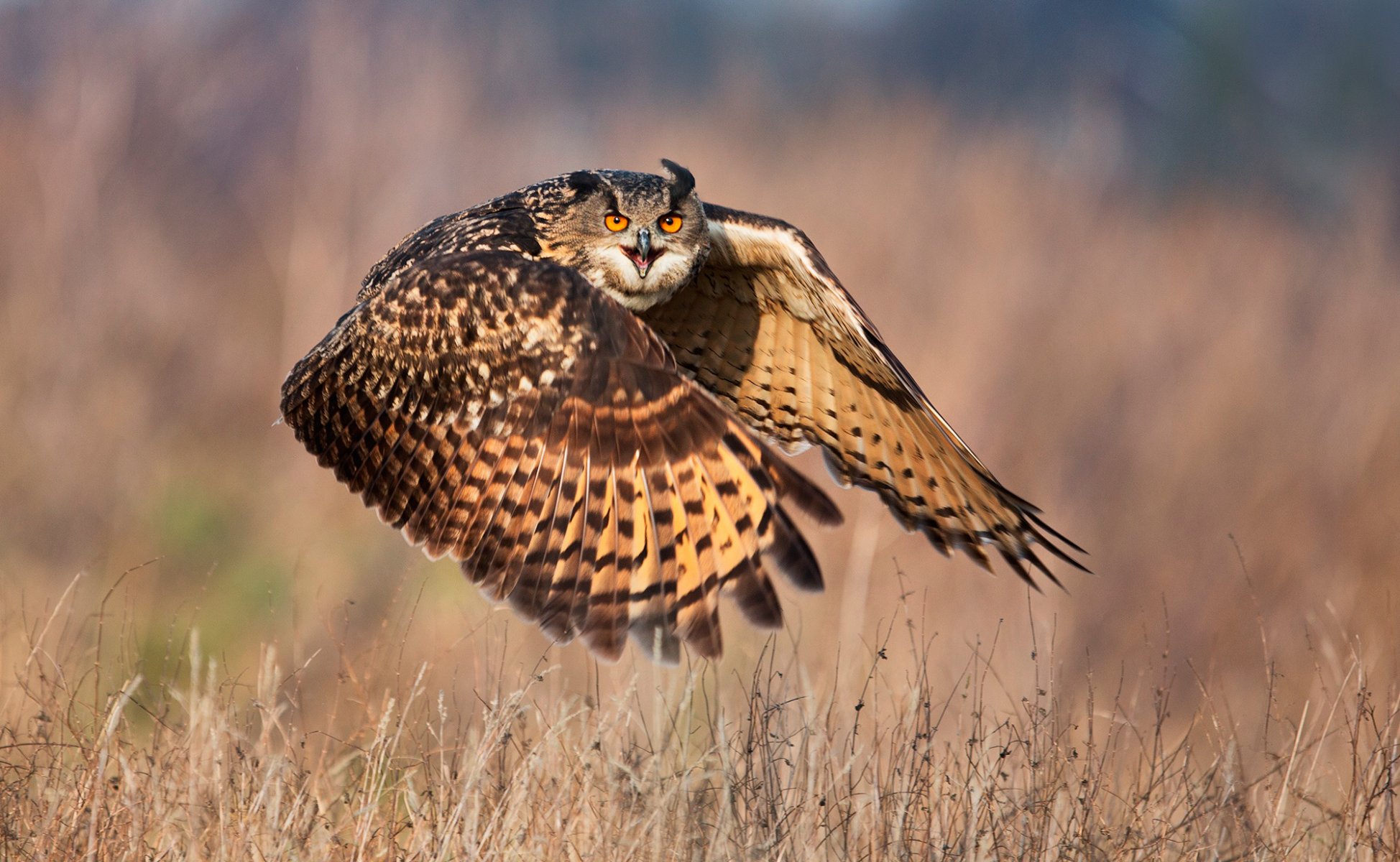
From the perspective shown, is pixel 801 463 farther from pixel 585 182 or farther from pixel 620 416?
pixel 620 416

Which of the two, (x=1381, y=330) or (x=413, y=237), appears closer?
(x=413, y=237)

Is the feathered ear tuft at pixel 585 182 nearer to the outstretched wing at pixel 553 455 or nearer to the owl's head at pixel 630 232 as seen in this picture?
the owl's head at pixel 630 232

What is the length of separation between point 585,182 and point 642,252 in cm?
31

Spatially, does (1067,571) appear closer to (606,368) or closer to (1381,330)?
(1381,330)

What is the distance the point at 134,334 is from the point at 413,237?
1062cm

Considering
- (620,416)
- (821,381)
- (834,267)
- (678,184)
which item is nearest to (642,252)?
(678,184)

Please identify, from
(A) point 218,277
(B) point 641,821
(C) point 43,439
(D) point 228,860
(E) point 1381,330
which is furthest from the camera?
(A) point 218,277

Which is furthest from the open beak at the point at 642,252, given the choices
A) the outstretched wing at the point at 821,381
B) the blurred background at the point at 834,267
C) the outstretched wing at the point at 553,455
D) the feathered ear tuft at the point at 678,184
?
the blurred background at the point at 834,267

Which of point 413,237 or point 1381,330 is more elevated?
point 1381,330

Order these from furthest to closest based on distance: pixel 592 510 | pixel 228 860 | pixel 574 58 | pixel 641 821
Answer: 1. pixel 574 58
2. pixel 592 510
3. pixel 641 821
4. pixel 228 860

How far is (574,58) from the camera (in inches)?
858

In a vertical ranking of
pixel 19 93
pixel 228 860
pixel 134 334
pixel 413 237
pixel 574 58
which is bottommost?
pixel 228 860

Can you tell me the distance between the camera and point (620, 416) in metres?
3.56

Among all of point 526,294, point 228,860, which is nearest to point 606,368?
point 526,294
